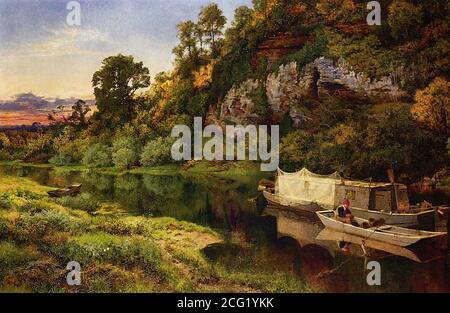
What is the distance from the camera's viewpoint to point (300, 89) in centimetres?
971

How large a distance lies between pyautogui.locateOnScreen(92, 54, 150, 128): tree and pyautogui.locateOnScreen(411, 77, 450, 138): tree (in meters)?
5.61

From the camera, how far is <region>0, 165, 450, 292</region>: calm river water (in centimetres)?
802

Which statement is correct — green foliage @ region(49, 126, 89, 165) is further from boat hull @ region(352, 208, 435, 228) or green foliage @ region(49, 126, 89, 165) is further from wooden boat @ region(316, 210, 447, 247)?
boat hull @ region(352, 208, 435, 228)

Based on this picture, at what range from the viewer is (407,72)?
9.00 meters

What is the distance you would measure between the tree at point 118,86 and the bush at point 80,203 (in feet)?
5.72

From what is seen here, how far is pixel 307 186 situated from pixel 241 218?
57.1 inches

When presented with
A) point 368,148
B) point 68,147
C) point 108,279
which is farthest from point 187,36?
point 108,279

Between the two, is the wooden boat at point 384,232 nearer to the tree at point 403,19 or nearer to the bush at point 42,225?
the tree at point 403,19

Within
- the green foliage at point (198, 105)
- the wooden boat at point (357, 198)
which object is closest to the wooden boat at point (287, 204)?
the wooden boat at point (357, 198)

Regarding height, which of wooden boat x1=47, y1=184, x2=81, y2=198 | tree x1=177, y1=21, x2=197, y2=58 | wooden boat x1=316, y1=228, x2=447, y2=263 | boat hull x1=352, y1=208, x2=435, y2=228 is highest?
tree x1=177, y1=21, x2=197, y2=58

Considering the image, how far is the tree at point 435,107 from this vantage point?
8.71 metres

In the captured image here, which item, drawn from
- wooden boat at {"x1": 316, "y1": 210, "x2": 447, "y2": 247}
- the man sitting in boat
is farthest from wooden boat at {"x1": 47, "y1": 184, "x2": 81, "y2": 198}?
the man sitting in boat
